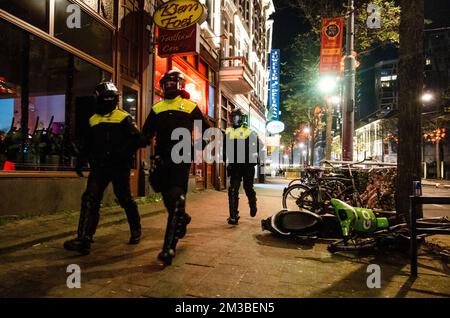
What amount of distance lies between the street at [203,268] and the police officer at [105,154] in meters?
0.50

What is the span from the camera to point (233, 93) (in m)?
19.4

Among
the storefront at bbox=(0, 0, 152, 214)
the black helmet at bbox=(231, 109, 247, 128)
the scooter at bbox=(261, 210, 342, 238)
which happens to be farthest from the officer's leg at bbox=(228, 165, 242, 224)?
the storefront at bbox=(0, 0, 152, 214)

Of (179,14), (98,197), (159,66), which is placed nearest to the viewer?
(98,197)

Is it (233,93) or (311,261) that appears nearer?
(311,261)

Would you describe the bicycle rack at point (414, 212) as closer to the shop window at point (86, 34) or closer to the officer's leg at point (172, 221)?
the officer's leg at point (172, 221)

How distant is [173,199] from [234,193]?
2684mm

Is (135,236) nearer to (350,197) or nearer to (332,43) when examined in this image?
(350,197)

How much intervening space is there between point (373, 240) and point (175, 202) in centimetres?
279

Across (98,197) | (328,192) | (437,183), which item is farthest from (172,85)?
(437,183)

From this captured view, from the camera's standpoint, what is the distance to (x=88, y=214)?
4.20m

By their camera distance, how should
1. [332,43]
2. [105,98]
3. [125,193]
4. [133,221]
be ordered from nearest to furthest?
[105,98], [125,193], [133,221], [332,43]

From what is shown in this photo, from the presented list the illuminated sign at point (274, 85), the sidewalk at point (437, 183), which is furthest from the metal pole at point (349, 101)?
the illuminated sign at point (274, 85)

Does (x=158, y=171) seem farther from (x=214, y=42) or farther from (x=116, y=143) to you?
(x=214, y=42)
